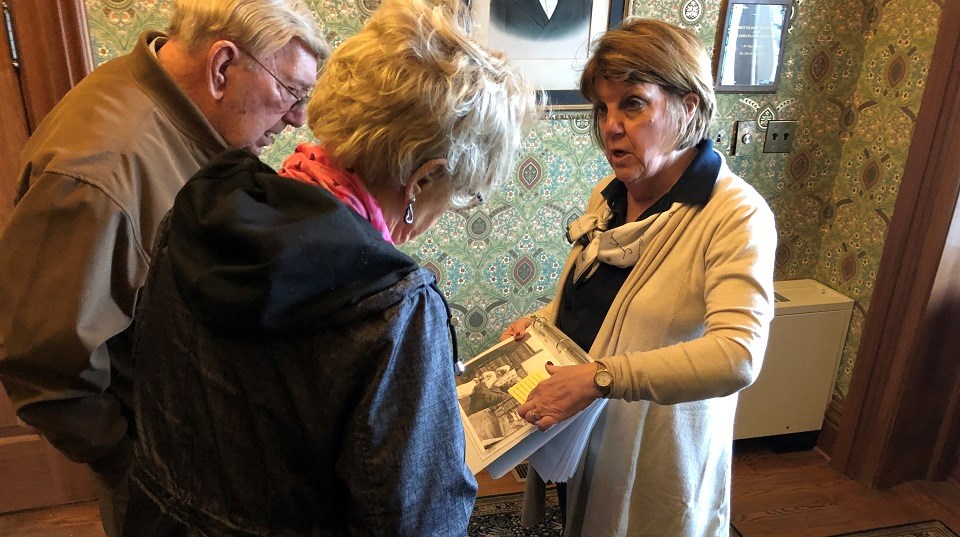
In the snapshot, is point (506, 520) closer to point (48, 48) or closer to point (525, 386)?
point (525, 386)

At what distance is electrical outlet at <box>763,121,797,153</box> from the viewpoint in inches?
89.1

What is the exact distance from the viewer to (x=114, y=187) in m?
0.99

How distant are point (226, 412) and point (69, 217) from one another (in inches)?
18.3

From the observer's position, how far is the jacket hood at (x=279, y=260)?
2.08ft

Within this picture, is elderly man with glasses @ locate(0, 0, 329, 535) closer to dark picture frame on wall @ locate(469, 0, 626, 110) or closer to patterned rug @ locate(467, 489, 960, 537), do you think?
dark picture frame on wall @ locate(469, 0, 626, 110)

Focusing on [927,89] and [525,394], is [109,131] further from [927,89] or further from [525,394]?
[927,89]

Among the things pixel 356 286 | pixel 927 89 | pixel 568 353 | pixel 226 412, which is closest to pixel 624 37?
pixel 568 353

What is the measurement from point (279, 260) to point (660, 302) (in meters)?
0.77

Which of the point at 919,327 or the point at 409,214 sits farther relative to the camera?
the point at 919,327

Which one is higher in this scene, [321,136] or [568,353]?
[321,136]

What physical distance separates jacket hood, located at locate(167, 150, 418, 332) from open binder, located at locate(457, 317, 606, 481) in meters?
0.51

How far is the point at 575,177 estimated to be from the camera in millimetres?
2184

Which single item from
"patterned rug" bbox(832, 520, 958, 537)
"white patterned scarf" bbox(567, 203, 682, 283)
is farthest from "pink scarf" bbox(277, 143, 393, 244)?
"patterned rug" bbox(832, 520, 958, 537)

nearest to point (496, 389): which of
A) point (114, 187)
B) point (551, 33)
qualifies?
point (114, 187)
